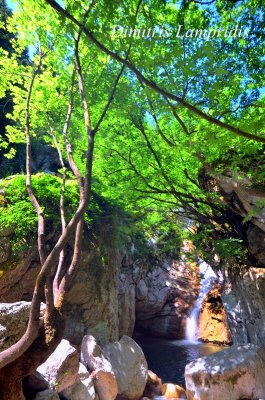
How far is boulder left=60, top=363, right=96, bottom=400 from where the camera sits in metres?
6.60

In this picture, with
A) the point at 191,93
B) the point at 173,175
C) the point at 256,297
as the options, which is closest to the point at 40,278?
the point at 191,93

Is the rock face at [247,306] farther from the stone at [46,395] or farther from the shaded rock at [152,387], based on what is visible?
the stone at [46,395]

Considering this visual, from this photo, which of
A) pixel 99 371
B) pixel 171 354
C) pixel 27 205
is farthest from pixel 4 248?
pixel 171 354

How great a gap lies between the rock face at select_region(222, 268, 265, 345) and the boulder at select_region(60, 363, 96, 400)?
611 centimetres

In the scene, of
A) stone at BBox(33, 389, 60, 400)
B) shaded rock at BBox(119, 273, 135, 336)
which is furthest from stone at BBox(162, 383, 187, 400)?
stone at BBox(33, 389, 60, 400)

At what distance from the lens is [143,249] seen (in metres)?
17.6

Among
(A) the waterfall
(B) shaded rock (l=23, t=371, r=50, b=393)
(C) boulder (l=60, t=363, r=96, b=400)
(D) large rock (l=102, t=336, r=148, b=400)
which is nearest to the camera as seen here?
(B) shaded rock (l=23, t=371, r=50, b=393)

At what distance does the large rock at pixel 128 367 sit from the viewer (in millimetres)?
8609

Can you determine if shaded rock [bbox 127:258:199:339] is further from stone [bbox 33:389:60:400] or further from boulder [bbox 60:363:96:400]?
stone [bbox 33:389:60:400]

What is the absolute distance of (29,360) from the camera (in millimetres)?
3840

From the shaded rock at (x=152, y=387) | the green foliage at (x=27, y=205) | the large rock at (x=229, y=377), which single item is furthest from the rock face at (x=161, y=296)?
the large rock at (x=229, y=377)

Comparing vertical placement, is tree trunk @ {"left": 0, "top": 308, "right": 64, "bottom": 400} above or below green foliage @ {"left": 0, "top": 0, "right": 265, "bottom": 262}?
below

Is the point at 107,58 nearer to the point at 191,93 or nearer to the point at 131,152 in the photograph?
the point at 191,93

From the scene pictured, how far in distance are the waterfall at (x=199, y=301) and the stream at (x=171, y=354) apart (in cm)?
64
